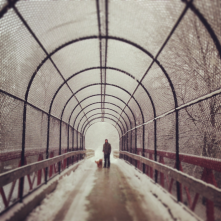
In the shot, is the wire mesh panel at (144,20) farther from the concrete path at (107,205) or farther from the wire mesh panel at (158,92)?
the concrete path at (107,205)

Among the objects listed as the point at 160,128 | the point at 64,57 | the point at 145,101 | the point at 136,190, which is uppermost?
the point at 64,57

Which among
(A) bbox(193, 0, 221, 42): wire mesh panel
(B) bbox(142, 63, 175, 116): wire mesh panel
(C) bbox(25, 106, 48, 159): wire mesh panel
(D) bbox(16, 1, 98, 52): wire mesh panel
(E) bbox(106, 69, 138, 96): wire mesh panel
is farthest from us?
(E) bbox(106, 69, 138, 96): wire mesh panel

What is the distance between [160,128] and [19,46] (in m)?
5.28

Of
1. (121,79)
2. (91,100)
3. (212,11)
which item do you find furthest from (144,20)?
(91,100)

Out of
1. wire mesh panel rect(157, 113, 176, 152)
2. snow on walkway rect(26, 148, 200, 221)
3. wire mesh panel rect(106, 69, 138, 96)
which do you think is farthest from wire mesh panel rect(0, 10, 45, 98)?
wire mesh panel rect(157, 113, 176, 152)

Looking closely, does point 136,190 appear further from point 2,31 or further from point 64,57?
point 2,31

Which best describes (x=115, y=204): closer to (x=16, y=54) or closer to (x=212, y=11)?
(x=16, y=54)

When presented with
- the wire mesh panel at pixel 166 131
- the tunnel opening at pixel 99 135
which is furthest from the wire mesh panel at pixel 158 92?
the tunnel opening at pixel 99 135

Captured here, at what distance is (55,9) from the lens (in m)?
4.78

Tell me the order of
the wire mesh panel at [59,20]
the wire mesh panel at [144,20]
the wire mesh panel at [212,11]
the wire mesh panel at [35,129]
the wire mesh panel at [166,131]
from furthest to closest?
1. the wire mesh panel at [166,131]
2. the wire mesh panel at [35,129]
3. the wire mesh panel at [59,20]
4. the wire mesh panel at [144,20]
5. the wire mesh panel at [212,11]

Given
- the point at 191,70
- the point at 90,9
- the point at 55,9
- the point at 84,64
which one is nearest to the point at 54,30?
the point at 55,9

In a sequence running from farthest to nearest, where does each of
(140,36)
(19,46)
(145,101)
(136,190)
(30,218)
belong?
(145,101), (136,190), (140,36), (19,46), (30,218)

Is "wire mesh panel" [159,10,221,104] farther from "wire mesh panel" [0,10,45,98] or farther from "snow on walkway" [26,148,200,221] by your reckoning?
"wire mesh panel" [0,10,45,98]

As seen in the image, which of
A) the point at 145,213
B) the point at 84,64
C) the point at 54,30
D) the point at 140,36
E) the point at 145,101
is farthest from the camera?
the point at 145,101
